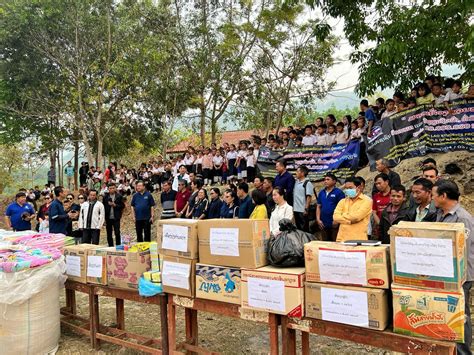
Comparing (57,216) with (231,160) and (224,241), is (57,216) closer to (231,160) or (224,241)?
(224,241)

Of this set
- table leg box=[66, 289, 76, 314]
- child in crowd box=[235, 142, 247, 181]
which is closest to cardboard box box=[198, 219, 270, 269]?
table leg box=[66, 289, 76, 314]

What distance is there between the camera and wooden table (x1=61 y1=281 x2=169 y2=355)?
3604 millimetres

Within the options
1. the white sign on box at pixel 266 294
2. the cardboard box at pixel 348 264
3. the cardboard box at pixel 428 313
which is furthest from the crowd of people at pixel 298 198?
the white sign on box at pixel 266 294

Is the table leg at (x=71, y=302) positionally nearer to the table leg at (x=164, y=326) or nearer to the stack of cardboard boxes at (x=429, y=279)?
the table leg at (x=164, y=326)

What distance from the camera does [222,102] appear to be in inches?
647

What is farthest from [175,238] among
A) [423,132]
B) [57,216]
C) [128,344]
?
[423,132]

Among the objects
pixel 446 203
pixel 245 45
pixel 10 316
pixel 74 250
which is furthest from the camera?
pixel 245 45

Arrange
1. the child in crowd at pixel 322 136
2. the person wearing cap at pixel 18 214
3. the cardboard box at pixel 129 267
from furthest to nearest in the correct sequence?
the child in crowd at pixel 322 136 < the person wearing cap at pixel 18 214 < the cardboard box at pixel 129 267

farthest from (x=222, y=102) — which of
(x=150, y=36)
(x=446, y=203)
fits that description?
(x=446, y=203)

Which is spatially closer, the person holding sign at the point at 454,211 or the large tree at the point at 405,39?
the person holding sign at the point at 454,211

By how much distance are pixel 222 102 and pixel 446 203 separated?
46.0ft

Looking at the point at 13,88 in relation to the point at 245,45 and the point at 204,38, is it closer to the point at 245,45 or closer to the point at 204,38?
the point at 204,38

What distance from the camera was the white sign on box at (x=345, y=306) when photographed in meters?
2.45

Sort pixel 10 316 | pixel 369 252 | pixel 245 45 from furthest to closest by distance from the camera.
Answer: pixel 245 45 < pixel 10 316 < pixel 369 252
